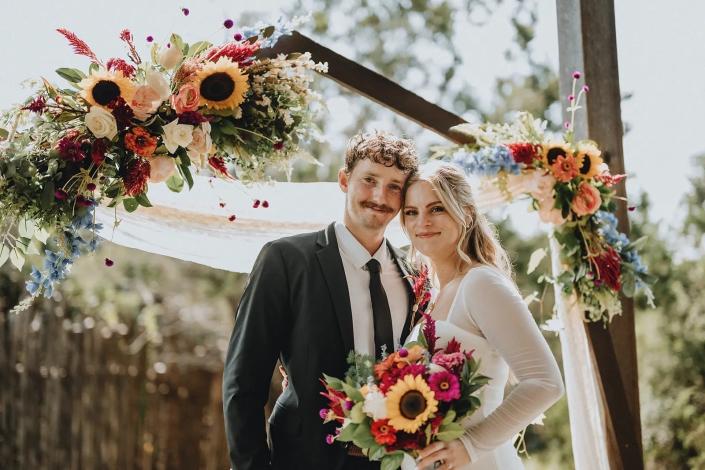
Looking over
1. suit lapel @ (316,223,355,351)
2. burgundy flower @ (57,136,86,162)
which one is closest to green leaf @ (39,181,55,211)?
burgundy flower @ (57,136,86,162)

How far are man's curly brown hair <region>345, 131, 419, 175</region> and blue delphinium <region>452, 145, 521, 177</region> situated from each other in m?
0.56

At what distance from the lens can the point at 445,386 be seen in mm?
2250

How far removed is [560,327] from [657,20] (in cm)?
685

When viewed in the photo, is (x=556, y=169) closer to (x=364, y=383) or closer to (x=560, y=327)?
(x=560, y=327)

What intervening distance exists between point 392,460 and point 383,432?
0.44ft

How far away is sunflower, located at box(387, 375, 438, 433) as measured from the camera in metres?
2.23

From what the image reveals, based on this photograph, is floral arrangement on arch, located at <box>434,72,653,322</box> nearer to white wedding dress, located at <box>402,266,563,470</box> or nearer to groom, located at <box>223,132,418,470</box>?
groom, located at <box>223,132,418,470</box>

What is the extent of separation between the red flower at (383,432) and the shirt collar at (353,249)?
2.80ft

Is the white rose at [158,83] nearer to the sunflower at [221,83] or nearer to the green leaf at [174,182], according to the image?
the sunflower at [221,83]

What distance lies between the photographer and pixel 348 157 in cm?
309

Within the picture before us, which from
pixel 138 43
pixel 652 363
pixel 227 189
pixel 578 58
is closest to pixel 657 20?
pixel 652 363

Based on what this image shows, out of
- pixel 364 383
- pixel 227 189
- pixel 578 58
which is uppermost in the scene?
pixel 578 58

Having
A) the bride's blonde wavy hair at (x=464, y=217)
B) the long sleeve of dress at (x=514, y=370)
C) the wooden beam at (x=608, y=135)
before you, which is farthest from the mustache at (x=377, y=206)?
the wooden beam at (x=608, y=135)

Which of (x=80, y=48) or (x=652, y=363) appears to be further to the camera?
(x=652, y=363)
